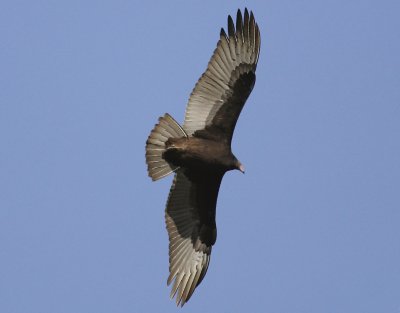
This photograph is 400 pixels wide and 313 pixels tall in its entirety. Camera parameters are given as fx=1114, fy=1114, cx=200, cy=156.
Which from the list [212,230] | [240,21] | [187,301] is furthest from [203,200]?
[240,21]

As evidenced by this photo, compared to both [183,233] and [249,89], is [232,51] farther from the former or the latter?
[183,233]

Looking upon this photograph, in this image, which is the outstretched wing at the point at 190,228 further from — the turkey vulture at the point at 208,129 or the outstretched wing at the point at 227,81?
the outstretched wing at the point at 227,81

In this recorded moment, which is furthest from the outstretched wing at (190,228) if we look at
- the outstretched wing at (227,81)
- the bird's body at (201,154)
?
the outstretched wing at (227,81)

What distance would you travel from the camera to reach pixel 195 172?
16656 millimetres

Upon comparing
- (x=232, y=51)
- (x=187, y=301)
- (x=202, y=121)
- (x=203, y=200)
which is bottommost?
(x=187, y=301)

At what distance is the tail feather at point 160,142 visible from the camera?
1606cm

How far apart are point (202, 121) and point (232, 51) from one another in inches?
44.2

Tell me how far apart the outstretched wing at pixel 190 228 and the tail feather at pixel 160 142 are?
45 centimetres

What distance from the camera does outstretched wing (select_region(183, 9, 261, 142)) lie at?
53.4ft

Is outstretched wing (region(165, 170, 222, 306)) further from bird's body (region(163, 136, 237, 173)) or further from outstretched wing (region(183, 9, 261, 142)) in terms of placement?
outstretched wing (region(183, 9, 261, 142))

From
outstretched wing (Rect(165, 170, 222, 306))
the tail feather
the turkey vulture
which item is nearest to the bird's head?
the turkey vulture

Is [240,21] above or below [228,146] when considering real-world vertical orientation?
above

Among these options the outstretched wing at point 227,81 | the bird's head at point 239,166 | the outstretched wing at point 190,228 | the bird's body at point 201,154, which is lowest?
the outstretched wing at point 190,228

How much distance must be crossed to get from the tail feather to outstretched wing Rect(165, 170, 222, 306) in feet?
1.48
